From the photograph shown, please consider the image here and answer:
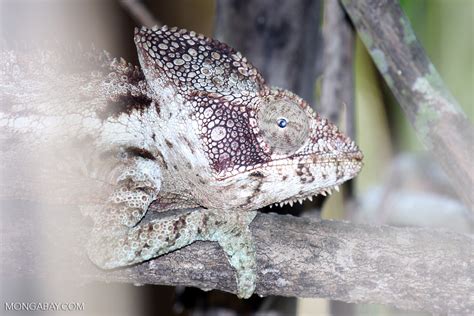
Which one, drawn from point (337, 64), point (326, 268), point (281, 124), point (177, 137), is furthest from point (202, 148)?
point (337, 64)

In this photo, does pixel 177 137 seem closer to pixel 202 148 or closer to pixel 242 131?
pixel 202 148

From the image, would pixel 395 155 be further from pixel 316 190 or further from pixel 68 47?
pixel 68 47

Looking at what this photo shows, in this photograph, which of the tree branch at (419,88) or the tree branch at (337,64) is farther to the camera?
the tree branch at (337,64)

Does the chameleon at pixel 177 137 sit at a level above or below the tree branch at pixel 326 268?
above

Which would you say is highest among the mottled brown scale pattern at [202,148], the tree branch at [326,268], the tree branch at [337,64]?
the tree branch at [337,64]

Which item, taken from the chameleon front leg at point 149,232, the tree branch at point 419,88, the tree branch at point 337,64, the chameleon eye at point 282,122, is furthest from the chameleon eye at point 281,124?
the tree branch at point 337,64

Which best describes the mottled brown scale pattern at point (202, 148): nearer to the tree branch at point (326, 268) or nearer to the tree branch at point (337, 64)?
the tree branch at point (326, 268)

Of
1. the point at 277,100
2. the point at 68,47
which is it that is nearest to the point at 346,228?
the point at 277,100
